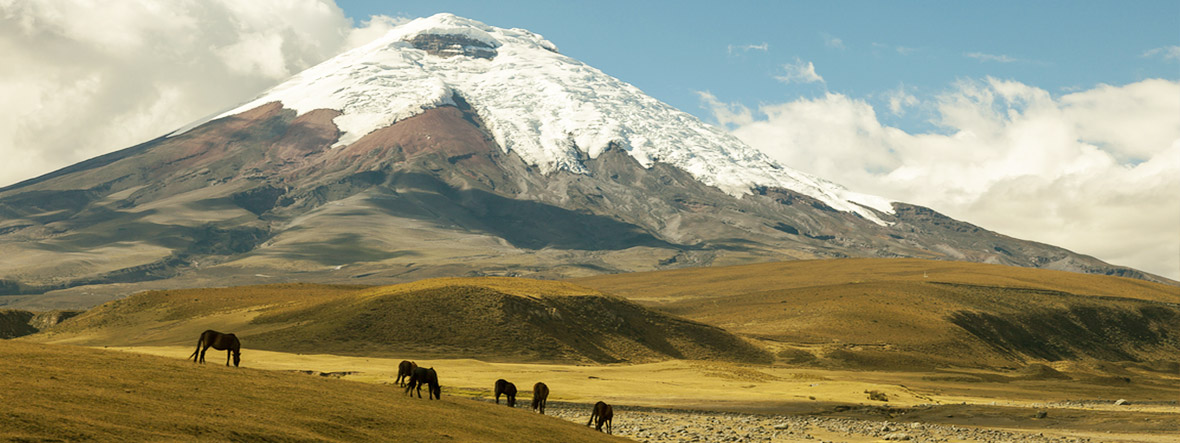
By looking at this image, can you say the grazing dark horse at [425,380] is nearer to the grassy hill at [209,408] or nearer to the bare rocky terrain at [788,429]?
the grassy hill at [209,408]

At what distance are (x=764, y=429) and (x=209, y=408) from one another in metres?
27.2

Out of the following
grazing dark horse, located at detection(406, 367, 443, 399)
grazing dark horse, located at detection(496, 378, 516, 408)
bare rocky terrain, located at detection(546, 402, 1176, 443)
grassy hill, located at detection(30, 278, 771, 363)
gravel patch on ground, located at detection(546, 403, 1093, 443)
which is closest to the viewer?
grazing dark horse, located at detection(406, 367, 443, 399)

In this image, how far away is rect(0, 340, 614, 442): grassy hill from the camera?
19.8m

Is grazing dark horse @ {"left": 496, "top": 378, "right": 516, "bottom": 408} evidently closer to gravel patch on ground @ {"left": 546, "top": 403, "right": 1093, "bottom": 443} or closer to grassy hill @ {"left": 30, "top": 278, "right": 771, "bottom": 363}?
gravel patch on ground @ {"left": 546, "top": 403, "right": 1093, "bottom": 443}

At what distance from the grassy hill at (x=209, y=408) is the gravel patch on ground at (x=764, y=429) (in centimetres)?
749

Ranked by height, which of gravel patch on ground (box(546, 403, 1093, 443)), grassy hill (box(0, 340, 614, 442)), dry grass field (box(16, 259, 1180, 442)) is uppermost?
dry grass field (box(16, 259, 1180, 442))

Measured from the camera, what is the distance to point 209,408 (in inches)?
935

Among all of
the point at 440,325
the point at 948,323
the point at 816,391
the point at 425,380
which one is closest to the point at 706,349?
the point at 440,325

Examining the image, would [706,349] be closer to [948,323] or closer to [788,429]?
[948,323]

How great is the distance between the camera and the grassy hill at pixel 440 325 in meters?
93.4

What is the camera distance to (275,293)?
427 ft

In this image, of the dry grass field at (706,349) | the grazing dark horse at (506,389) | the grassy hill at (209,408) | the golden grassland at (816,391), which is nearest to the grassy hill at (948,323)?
the dry grass field at (706,349)

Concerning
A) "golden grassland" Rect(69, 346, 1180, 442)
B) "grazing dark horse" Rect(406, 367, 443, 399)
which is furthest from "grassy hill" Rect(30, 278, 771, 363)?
"grazing dark horse" Rect(406, 367, 443, 399)

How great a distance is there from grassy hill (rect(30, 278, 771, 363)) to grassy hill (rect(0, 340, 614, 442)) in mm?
58187
